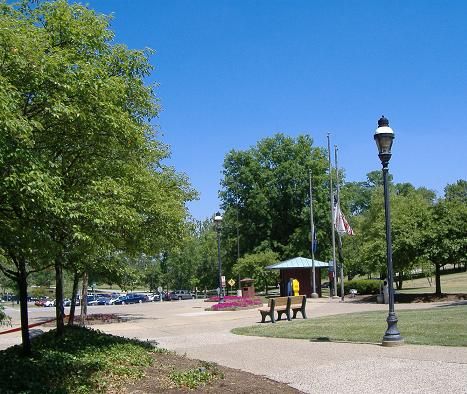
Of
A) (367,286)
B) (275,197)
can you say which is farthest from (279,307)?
(275,197)

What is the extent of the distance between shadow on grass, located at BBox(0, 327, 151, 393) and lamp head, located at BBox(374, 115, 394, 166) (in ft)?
22.6

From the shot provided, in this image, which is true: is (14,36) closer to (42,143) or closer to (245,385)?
(42,143)

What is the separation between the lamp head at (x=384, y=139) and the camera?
13562mm

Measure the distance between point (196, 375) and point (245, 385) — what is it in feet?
2.55

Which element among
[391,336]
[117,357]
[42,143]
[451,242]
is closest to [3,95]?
[42,143]

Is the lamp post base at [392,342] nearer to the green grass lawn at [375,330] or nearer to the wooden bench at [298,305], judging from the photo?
the green grass lawn at [375,330]

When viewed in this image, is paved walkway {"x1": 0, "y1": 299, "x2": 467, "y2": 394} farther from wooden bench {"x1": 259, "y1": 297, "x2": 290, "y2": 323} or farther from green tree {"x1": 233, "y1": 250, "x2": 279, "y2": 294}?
green tree {"x1": 233, "y1": 250, "x2": 279, "y2": 294}

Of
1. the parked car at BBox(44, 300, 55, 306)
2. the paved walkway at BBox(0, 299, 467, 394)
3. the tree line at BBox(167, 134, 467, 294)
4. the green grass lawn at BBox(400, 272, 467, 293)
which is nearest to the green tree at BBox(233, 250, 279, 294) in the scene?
the tree line at BBox(167, 134, 467, 294)

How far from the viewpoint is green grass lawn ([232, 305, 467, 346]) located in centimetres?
Answer: 1323

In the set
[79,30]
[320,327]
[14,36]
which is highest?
[79,30]

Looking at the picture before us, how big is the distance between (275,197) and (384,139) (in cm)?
4571

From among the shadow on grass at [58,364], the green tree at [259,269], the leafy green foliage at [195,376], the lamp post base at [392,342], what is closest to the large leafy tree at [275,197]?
the green tree at [259,269]

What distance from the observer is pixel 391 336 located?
41.3 ft

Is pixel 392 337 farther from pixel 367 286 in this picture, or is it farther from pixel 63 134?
pixel 367 286
